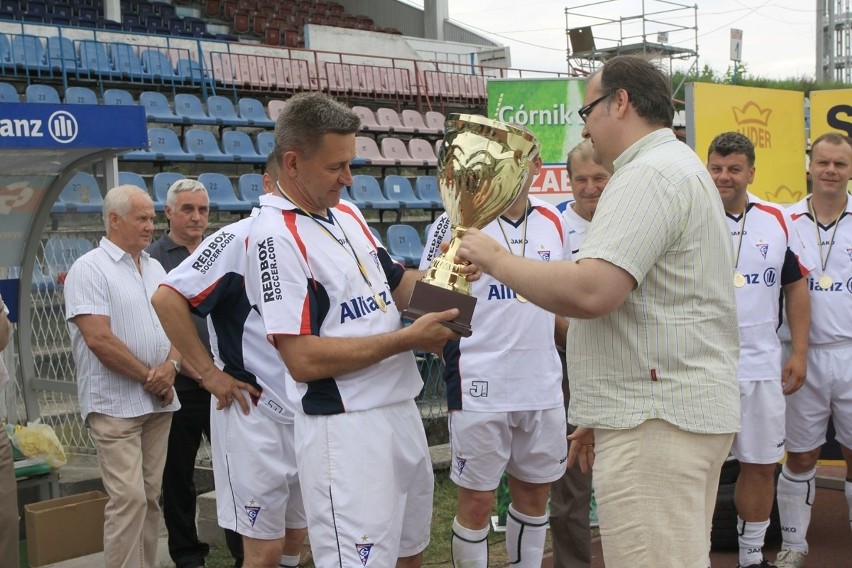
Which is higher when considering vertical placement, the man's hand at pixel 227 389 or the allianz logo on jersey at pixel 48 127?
the allianz logo on jersey at pixel 48 127

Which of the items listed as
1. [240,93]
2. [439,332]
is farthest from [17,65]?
[439,332]

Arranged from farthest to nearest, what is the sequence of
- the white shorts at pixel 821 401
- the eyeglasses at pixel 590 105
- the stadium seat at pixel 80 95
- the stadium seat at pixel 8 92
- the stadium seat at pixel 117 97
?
the stadium seat at pixel 117 97 → the stadium seat at pixel 80 95 → the stadium seat at pixel 8 92 → the white shorts at pixel 821 401 → the eyeglasses at pixel 590 105

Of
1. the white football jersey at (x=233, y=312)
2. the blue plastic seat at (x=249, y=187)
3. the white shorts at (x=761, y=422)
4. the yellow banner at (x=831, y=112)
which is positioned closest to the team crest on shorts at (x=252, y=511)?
the white football jersey at (x=233, y=312)

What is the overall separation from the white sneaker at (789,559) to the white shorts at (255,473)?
2.76 m

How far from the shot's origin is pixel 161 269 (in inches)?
193

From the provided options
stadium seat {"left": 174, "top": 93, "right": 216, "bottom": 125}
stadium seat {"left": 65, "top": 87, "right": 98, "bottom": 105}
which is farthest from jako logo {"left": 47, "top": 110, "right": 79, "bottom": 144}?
stadium seat {"left": 174, "top": 93, "right": 216, "bottom": 125}

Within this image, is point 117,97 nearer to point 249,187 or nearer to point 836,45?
point 249,187

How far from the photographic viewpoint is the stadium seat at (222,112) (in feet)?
46.6

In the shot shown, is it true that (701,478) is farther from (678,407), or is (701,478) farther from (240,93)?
(240,93)

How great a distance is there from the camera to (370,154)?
15008 millimetres

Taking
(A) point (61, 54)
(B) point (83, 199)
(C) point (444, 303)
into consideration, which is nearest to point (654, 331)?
(C) point (444, 303)

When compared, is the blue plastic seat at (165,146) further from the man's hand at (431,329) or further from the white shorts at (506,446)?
the man's hand at (431,329)


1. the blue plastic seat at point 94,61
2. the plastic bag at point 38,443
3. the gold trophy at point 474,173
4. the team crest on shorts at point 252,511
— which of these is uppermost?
the blue plastic seat at point 94,61

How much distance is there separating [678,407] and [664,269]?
1.19ft
